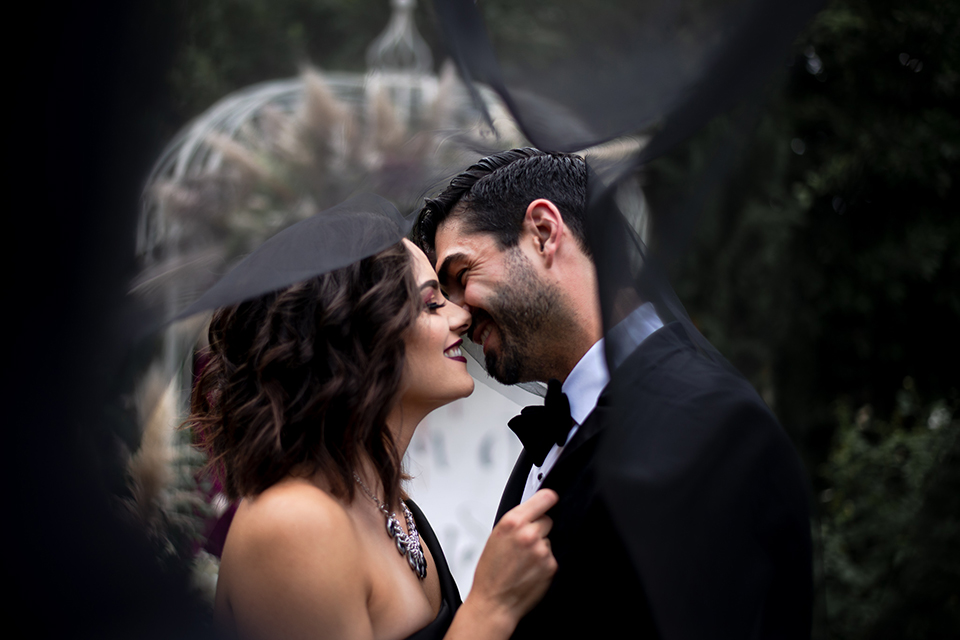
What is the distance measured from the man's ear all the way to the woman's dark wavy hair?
1.26 feet

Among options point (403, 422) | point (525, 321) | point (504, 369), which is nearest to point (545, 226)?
point (525, 321)

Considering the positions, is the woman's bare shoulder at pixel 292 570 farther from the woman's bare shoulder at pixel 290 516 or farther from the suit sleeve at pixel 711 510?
the suit sleeve at pixel 711 510

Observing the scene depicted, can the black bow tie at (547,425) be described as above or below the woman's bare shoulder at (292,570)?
below

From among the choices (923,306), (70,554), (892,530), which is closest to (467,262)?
(70,554)

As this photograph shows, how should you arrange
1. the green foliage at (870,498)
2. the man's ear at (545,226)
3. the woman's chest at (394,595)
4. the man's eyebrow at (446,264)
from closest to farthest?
the woman's chest at (394,595)
the man's ear at (545,226)
the man's eyebrow at (446,264)
the green foliage at (870,498)

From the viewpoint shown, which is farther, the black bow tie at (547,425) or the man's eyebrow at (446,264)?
the man's eyebrow at (446,264)

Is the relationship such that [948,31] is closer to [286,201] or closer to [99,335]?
[286,201]

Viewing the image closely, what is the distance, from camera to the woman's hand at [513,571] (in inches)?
64.6

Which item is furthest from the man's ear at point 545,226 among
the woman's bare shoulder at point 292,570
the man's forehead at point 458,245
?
the woman's bare shoulder at point 292,570

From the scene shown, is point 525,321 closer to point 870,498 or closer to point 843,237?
point 843,237

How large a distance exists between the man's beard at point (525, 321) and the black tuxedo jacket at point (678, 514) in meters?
0.37

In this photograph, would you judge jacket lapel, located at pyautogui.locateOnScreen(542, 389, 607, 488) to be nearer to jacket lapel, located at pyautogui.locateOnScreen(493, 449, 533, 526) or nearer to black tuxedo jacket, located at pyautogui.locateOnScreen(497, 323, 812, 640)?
black tuxedo jacket, located at pyautogui.locateOnScreen(497, 323, 812, 640)

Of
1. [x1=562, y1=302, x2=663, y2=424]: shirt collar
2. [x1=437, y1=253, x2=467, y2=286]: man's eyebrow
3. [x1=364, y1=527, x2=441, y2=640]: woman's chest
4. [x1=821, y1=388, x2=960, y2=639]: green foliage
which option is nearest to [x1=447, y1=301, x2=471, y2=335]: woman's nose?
[x1=437, y1=253, x2=467, y2=286]: man's eyebrow

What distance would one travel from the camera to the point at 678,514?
117 cm
